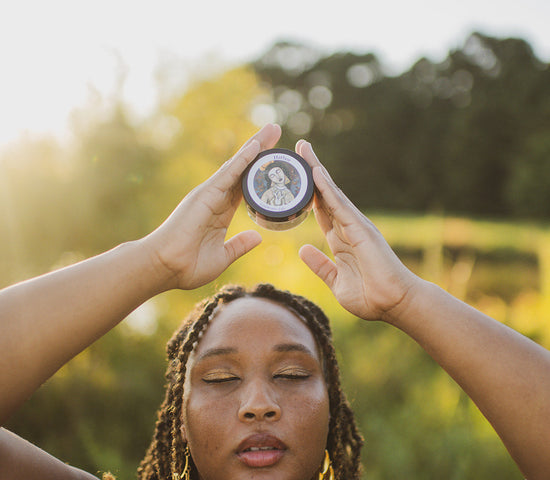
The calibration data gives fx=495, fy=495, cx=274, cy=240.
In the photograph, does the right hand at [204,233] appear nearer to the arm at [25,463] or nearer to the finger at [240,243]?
the finger at [240,243]

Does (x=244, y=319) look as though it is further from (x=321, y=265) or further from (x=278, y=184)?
(x=278, y=184)

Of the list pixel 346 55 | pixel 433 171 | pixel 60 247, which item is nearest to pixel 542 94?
pixel 433 171

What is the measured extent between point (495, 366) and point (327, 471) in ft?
3.96

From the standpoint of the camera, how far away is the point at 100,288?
5.91 ft

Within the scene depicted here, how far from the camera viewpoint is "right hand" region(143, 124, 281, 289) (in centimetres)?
195

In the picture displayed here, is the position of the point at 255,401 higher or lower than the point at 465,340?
lower

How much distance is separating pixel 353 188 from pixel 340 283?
115 ft

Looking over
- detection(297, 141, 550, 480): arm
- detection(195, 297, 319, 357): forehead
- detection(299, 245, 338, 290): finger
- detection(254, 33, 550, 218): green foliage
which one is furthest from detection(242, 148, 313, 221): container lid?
detection(254, 33, 550, 218): green foliage

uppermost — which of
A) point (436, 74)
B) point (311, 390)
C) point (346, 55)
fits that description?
point (346, 55)

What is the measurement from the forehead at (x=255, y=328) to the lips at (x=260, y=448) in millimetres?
364

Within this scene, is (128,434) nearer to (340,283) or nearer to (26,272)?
(26,272)

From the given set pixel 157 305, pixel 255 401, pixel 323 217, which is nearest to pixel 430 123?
pixel 157 305

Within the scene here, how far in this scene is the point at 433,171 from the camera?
33.1 m

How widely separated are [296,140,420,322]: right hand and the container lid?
6 centimetres
